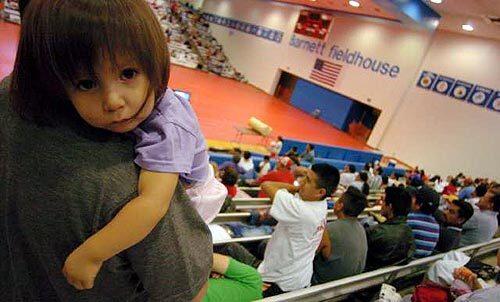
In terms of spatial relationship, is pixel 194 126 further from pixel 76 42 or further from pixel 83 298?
pixel 83 298

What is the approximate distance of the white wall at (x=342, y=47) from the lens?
40.9 ft

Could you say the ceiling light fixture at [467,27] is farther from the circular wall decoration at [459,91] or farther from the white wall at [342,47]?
the circular wall decoration at [459,91]

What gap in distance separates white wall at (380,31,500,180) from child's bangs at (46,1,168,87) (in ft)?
39.0

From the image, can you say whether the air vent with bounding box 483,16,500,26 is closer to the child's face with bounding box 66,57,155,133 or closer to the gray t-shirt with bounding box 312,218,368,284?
the gray t-shirt with bounding box 312,218,368,284

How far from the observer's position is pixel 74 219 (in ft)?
1.68

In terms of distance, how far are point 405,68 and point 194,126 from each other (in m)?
13.4

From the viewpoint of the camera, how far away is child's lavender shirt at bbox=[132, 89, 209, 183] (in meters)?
0.54

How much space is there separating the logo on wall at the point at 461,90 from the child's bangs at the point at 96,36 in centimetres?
1204

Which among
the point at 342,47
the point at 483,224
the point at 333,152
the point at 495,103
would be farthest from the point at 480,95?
the point at 483,224

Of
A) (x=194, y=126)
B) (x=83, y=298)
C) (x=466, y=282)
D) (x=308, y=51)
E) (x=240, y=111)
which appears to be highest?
(x=308, y=51)

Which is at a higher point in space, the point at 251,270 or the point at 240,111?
the point at 251,270

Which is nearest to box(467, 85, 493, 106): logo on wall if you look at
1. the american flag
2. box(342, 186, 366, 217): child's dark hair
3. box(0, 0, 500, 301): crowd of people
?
the american flag

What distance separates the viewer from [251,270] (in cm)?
138

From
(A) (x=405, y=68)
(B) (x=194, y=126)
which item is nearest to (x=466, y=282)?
(B) (x=194, y=126)
